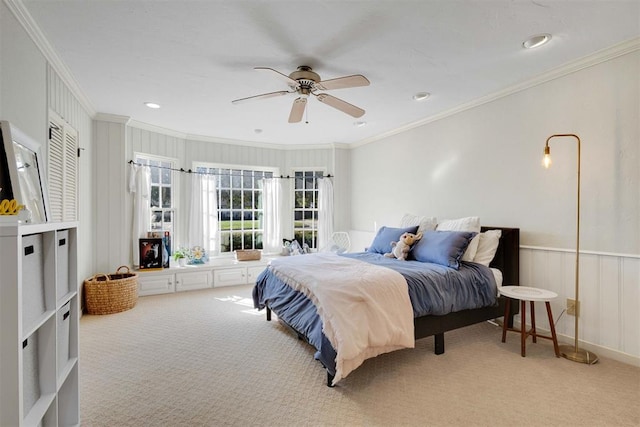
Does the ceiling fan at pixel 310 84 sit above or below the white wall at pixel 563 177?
above

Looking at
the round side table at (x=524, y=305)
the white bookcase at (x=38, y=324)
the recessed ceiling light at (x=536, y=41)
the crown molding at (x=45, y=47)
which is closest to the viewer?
the white bookcase at (x=38, y=324)

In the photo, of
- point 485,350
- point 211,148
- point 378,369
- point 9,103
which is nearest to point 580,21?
point 485,350

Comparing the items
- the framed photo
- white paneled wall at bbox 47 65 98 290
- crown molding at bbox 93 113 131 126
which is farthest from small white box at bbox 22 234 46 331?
crown molding at bbox 93 113 131 126

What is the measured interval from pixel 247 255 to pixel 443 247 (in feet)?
11.1

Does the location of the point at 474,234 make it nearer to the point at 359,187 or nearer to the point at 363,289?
the point at 363,289

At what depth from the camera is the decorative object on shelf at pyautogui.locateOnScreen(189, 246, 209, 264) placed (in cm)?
482

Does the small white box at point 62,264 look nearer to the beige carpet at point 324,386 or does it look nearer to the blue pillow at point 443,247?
the beige carpet at point 324,386

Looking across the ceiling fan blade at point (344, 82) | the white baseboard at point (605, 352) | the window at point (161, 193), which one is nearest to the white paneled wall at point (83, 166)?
the window at point (161, 193)

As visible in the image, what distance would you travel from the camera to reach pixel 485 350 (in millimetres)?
2713

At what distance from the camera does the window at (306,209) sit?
5953 millimetres

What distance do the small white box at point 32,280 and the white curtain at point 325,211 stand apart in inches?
178

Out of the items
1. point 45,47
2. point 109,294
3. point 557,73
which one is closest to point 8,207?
point 45,47

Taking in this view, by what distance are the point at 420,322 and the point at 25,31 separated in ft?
11.8

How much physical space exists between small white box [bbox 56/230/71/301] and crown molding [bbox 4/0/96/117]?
59.3 inches
